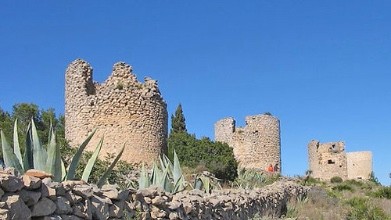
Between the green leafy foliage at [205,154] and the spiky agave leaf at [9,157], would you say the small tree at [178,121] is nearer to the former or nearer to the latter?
the green leafy foliage at [205,154]

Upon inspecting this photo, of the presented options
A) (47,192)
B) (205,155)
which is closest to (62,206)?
(47,192)

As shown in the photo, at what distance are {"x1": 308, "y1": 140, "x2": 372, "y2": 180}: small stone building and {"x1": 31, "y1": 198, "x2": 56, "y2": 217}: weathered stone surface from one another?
3790 cm

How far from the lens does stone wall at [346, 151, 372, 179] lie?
43.2m

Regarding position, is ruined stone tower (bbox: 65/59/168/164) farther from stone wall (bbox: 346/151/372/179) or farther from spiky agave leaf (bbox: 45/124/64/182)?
stone wall (bbox: 346/151/372/179)

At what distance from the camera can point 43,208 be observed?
13.1ft

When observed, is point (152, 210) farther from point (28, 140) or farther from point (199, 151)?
point (199, 151)

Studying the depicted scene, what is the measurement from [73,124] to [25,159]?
44.6 ft

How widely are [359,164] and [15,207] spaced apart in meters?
43.0

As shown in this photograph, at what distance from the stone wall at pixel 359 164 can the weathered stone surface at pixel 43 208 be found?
41642mm

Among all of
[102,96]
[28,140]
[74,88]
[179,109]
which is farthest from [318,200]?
[179,109]

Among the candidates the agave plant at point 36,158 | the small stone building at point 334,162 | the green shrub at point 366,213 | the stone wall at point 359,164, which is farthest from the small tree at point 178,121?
the agave plant at point 36,158

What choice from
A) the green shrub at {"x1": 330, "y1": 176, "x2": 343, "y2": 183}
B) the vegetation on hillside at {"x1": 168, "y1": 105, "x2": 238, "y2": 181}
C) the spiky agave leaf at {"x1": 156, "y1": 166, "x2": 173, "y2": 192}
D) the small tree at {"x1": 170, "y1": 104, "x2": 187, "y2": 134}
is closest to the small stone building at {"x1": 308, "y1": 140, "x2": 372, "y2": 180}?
the green shrub at {"x1": 330, "y1": 176, "x2": 343, "y2": 183}

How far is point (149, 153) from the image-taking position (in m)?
17.7

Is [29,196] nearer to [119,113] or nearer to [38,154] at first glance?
[38,154]
